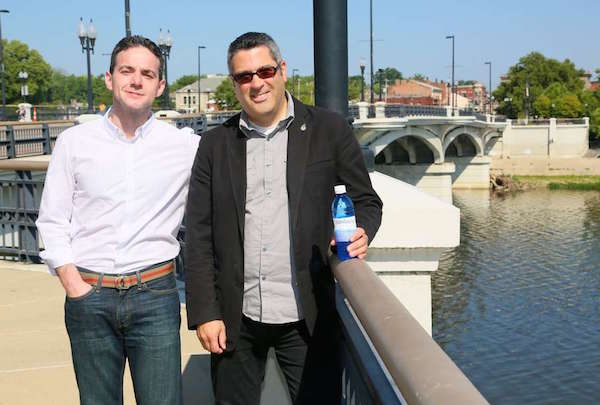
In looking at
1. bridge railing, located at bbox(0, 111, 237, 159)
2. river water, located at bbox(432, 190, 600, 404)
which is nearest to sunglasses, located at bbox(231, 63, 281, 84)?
river water, located at bbox(432, 190, 600, 404)

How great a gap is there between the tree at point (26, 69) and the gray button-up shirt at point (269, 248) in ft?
290

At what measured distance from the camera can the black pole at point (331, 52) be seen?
157 inches

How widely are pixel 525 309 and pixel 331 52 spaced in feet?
68.5

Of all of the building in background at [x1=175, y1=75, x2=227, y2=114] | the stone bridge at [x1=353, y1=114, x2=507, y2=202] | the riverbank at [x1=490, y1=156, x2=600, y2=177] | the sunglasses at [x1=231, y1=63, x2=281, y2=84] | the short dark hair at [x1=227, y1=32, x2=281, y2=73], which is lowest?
the riverbank at [x1=490, y1=156, x2=600, y2=177]

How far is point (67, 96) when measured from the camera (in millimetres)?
163375

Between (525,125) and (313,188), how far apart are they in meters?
76.1

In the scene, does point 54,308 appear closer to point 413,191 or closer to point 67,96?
point 413,191

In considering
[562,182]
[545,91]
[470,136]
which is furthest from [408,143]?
[545,91]

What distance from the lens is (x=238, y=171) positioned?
2549 millimetres

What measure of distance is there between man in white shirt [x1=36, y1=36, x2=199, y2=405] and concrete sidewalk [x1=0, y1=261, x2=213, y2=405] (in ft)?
4.08

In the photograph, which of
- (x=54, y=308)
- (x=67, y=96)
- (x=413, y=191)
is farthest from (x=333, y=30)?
(x=67, y=96)

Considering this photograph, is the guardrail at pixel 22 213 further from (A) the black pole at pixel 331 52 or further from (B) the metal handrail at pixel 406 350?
(B) the metal handrail at pixel 406 350

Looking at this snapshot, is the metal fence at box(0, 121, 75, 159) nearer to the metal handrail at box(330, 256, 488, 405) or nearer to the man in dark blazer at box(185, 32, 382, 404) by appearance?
the man in dark blazer at box(185, 32, 382, 404)

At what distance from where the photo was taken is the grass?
60625 mm
